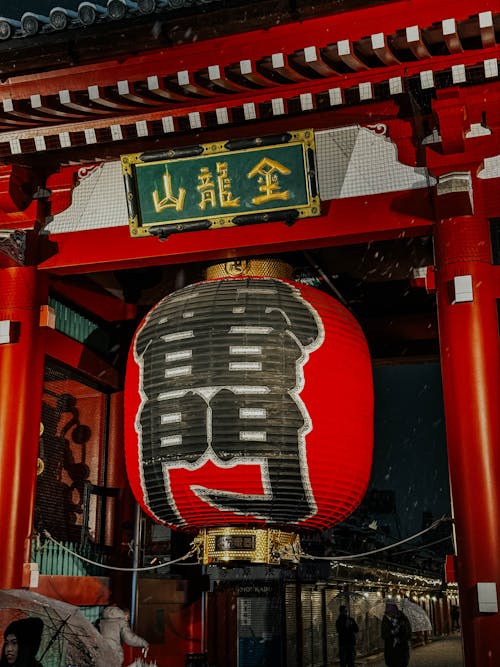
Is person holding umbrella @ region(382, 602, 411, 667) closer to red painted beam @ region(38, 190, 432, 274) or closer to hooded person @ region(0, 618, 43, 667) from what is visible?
red painted beam @ region(38, 190, 432, 274)

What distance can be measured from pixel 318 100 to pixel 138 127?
136cm

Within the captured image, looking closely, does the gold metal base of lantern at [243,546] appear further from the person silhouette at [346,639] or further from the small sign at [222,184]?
the person silhouette at [346,639]

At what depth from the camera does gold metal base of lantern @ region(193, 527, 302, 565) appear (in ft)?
16.3

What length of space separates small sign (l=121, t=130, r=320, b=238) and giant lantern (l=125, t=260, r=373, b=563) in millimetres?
730

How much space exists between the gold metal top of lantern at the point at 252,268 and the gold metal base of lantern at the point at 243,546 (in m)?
1.79

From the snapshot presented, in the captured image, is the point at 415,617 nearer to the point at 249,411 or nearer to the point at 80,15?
the point at 249,411

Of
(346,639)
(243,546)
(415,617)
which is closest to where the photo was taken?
(243,546)

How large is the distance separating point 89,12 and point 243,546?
3753mm

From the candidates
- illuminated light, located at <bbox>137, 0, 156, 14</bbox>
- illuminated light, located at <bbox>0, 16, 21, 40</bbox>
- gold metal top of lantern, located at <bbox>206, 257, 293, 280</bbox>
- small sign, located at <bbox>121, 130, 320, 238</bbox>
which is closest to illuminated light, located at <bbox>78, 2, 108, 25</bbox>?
illuminated light, located at <bbox>137, 0, 156, 14</bbox>

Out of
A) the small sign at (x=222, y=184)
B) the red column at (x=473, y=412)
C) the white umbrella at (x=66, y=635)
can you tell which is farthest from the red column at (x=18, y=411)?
the red column at (x=473, y=412)

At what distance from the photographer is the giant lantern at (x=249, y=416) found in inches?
186

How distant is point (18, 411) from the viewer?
6.04m

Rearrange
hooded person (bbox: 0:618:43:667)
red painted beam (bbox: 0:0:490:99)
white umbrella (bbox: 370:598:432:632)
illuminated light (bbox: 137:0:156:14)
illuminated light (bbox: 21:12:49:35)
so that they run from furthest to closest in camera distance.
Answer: white umbrella (bbox: 370:598:432:632) < illuminated light (bbox: 21:12:49:35) < illuminated light (bbox: 137:0:156:14) < red painted beam (bbox: 0:0:490:99) < hooded person (bbox: 0:618:43:667)

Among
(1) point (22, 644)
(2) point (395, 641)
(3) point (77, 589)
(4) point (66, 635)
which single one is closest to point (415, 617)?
(2) point (395, 641)
